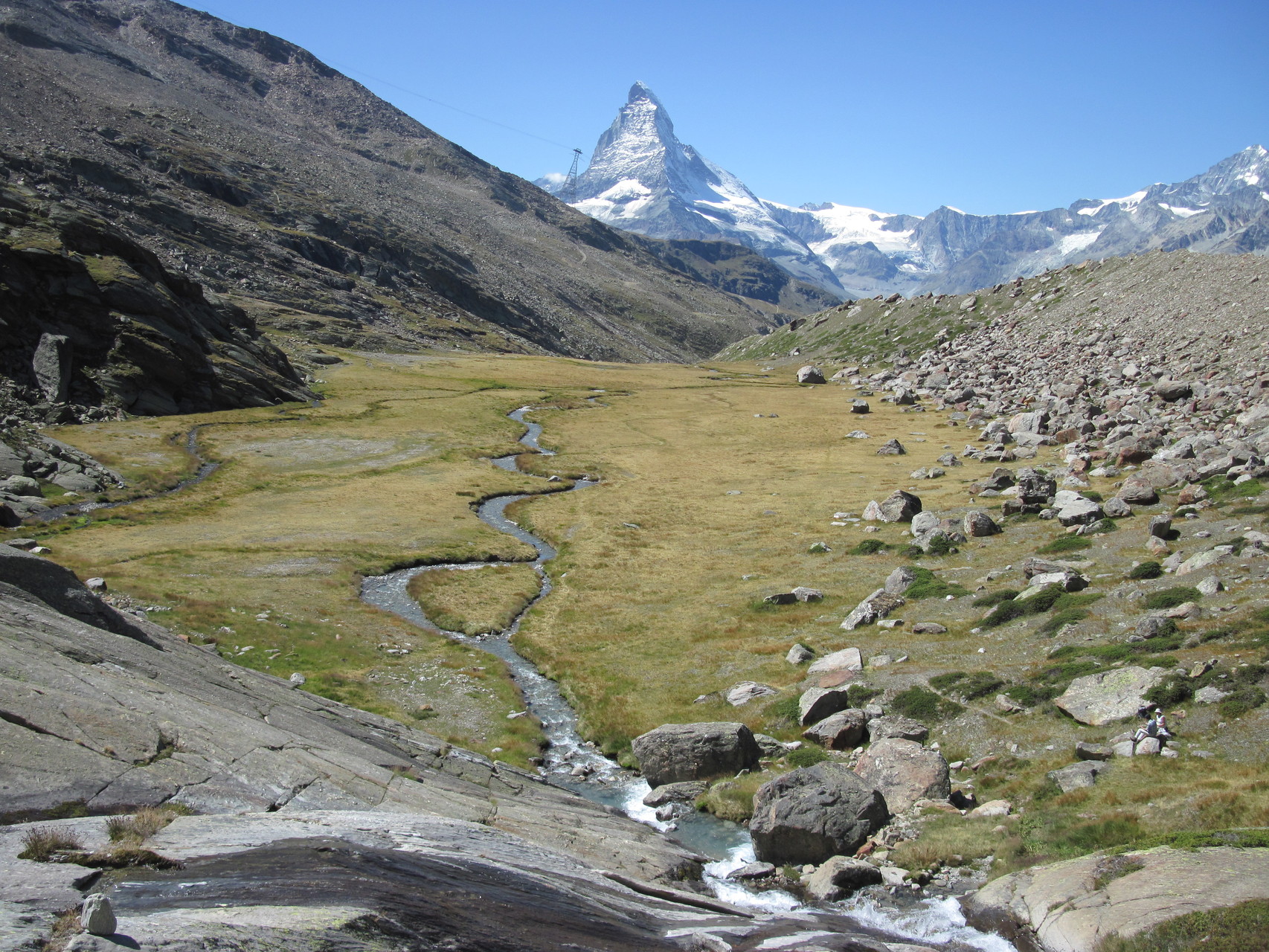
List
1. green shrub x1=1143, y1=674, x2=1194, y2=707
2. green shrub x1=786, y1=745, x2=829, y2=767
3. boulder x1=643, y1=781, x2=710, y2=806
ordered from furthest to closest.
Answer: green shrub x1=786, y1=745, x2=829, y2=767, boulder x1=643, y1=781, x2=710, y2=806, green shrub x1=1143, y1=674, x2=1194, y2=707

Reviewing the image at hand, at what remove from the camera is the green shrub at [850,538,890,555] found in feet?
202

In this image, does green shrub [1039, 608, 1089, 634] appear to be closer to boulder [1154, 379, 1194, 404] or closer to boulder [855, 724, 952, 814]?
boulder [855, 724, 952, 814]

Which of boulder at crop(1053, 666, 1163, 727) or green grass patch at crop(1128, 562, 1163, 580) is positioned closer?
boulder at crop(1053, 666, 1163, 727)

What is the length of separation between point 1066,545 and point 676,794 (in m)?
33.5

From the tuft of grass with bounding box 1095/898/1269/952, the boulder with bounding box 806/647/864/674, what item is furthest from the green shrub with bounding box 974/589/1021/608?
the tuft of grass with bounding box 1095/898/1269/952

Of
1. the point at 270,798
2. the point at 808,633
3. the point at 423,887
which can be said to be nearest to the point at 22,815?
the point at 270,798

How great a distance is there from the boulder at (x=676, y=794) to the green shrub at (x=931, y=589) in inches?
864

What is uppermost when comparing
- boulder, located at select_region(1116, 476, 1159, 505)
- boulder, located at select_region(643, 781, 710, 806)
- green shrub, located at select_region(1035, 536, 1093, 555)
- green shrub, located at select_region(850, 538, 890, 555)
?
boulder, located at select_region(1116, 476, 1159, 505)

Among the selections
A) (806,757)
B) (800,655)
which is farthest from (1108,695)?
(800,655)

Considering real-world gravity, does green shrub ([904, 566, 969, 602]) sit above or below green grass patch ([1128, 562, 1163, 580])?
below

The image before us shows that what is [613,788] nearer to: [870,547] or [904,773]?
[904,773]

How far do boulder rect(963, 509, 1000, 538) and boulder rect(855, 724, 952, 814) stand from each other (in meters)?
32.2

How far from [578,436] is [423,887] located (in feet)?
377

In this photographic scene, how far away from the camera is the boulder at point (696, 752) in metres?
33.0
